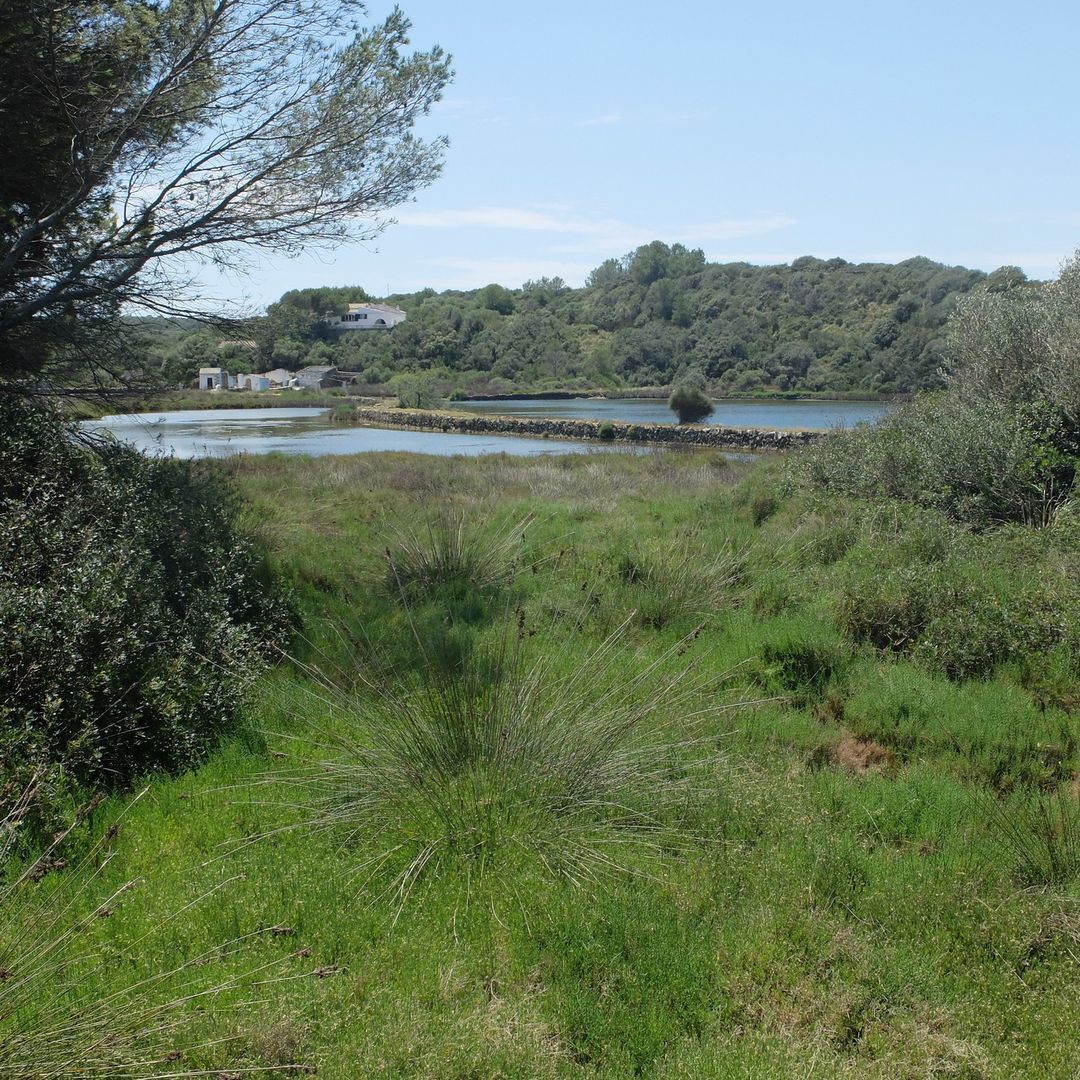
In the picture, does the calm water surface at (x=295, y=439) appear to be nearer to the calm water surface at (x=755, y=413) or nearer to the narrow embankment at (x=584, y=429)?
the narrow embankment at (x=584, y=429)

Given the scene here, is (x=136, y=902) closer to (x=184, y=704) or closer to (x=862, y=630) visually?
(x=184, y=704)

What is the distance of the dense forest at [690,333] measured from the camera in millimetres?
60562

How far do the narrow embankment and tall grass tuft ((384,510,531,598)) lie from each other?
20.4m

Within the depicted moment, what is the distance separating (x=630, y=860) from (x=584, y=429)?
37545 millimetres

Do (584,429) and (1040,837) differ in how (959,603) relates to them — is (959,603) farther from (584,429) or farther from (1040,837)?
(584,429)

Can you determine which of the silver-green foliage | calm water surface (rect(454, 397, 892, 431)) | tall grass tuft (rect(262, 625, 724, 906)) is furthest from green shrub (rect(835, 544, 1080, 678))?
calm water surface (rect(454, 397, 892, 431))

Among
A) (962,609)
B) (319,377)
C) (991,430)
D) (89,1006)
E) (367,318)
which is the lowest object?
(89,1006)

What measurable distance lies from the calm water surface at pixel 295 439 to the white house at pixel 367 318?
37.2 m

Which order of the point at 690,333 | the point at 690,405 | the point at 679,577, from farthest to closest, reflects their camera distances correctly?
the point at 690,333
the point at 690,405
the point at 679,577

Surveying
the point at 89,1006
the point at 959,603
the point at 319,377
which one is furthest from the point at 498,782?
the point at 319,377

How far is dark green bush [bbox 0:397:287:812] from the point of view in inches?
184

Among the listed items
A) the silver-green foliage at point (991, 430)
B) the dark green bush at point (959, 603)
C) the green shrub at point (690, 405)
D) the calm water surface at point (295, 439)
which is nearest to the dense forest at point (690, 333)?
the calm water surface at point (295, 439)

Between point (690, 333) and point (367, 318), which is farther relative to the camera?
point (367, 318)

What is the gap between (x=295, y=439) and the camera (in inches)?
1227
